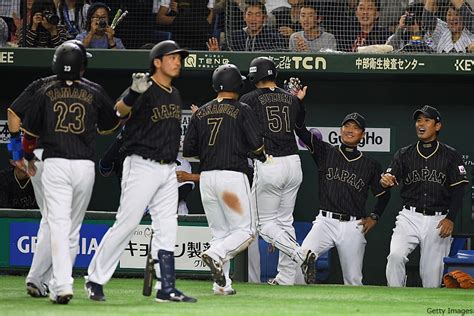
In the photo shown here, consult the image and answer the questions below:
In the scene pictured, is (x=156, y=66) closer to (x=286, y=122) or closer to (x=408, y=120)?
(x=286, y=122)

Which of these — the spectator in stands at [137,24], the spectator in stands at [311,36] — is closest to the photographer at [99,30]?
the spectator in stands at [137,24]

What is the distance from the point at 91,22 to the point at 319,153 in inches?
113

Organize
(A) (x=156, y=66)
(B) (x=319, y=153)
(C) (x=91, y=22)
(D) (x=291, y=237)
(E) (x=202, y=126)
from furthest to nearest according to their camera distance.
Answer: (C) (x=91, y=22)
(B) (x=319, y=153)
(D) (x=291, y=237)
(E) (x=202, y=126)
(A) (x=156, y=66)

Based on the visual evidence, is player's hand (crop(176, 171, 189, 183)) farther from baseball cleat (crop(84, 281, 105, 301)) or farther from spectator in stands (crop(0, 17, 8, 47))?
baseball cleat (crop(84, 281, 105, 301))

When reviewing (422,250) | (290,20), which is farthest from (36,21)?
(422,250)

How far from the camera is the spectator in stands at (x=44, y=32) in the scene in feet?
38.7

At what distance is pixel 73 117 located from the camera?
7.67 metres

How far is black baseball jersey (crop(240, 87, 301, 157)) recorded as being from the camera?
400 inches

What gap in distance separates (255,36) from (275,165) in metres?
2.11

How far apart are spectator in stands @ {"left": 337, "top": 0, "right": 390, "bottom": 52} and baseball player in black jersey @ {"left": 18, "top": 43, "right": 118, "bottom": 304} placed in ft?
14.9

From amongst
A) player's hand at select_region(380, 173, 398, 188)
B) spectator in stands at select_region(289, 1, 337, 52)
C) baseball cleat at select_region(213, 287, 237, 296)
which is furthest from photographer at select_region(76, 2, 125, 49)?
baseball cleat at select_region(213, 287, 237, 296)

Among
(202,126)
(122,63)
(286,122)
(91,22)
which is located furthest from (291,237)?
(91,22)

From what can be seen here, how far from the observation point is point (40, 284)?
806 centimetres

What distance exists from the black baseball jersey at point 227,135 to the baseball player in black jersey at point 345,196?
1.73 m
